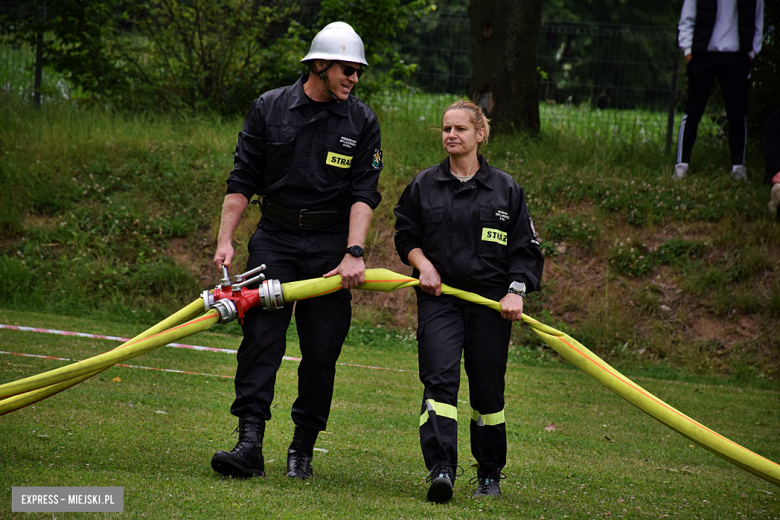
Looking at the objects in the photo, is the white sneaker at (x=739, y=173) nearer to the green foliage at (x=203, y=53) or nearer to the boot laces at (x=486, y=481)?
the green foliage at (x=203, y=53)

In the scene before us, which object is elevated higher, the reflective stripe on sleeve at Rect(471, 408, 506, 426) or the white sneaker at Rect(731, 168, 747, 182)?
the white sneaker at Rect(731, 168, 747, 182)

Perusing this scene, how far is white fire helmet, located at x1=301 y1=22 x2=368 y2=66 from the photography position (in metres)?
3.93

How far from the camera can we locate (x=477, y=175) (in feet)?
13.1

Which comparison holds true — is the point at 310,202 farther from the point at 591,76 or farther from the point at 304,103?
the point at 591,76

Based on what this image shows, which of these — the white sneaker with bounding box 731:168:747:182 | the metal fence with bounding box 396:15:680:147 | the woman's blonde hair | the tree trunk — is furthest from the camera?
the metal fence with bounding box 396:15:680:147

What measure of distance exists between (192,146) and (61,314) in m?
3.58

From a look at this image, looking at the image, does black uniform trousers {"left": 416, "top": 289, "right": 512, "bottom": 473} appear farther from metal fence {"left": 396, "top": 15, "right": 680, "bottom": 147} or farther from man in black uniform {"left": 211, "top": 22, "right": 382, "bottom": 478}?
metal fence {"left": 396, "top": 15, "right": 680, "bottom": 147}

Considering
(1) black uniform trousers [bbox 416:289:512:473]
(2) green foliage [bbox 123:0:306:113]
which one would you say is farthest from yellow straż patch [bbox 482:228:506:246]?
(2) green foliage [bbox 123:0:306:113]

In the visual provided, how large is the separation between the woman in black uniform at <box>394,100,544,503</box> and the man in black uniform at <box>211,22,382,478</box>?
0.40m

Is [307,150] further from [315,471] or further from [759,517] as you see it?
[759,517]

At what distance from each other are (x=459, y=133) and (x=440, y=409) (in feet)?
4.81

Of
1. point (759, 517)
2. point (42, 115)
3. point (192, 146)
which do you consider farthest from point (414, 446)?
point (42, 115)

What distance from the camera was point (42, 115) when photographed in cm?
1172

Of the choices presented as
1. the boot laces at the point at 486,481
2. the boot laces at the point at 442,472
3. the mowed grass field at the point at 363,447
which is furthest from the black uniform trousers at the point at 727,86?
the boot laces at the point at 442,472
